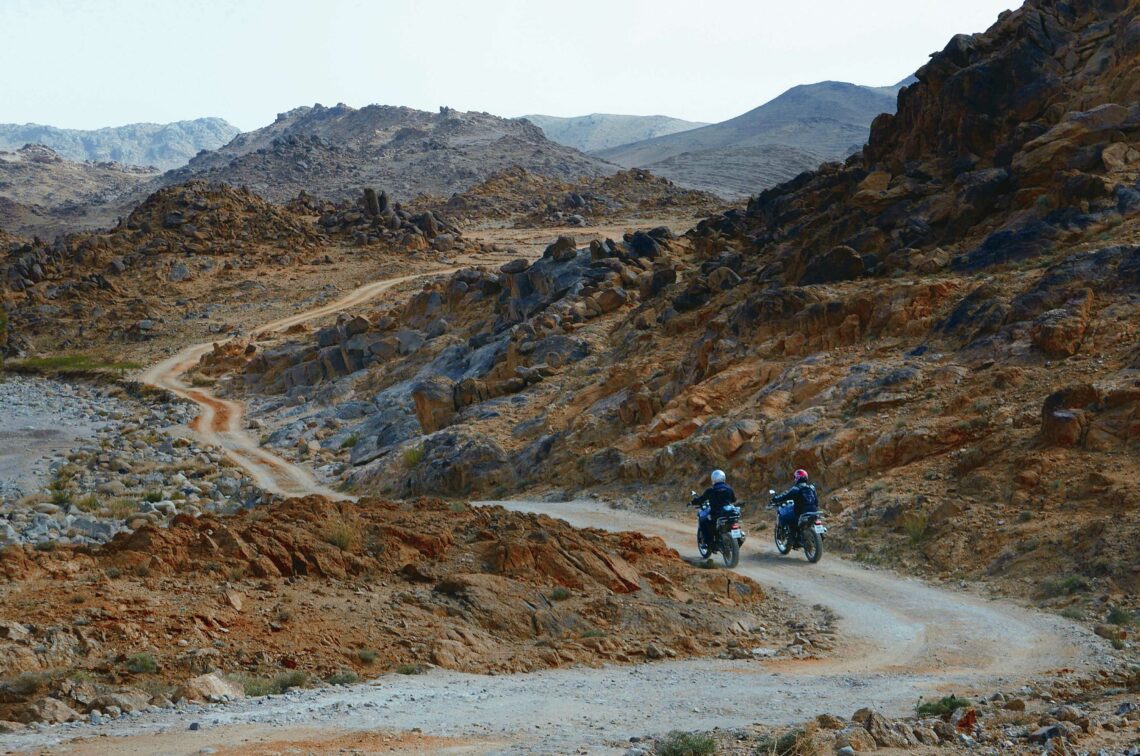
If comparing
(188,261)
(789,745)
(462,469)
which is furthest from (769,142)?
(789,745)

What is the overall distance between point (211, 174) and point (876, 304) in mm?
110829

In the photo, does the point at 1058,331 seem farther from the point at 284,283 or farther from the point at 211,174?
the point at 211,174

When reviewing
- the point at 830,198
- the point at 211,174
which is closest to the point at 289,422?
the point at 830,198

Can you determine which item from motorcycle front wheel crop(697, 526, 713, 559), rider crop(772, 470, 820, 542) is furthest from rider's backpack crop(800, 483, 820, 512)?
motorcycle front wheel crop(697, 526, 713, 559)

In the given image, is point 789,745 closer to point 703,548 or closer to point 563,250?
point 703,548

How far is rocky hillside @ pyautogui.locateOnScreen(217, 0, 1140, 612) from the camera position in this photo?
16.8 m

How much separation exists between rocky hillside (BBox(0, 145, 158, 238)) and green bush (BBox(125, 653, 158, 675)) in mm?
104982

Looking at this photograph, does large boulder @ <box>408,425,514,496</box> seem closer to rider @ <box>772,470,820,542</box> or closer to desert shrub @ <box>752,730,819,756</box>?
rider @ <box>772,470,820,542</box>

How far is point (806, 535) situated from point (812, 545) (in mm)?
185

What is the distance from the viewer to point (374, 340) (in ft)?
146

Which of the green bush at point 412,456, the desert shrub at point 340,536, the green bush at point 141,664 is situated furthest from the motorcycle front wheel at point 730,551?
the green bush at point 412,456

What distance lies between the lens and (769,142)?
14200 cm

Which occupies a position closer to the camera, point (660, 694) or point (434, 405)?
point (660, 694)

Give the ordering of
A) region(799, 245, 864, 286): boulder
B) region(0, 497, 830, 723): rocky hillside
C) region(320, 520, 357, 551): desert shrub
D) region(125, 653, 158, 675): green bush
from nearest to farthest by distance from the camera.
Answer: region(125, 653, 158, 675): green bush, region(0, 497, 830, 723): rocky hillside, region(320, 520, 357, 551): desert shrub, region(799, 245, 864, 286): boulder
